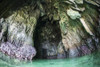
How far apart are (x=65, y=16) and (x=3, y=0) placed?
4.72 metres

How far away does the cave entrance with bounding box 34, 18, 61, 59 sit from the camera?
13812mm

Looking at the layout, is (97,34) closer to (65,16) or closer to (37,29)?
(65,16)

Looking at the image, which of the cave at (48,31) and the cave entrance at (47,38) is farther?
the cave entrance at (47,38)

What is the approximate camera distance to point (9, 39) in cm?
1247

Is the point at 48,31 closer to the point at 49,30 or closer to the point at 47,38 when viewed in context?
the point at 49,30

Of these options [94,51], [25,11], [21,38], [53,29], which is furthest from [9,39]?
[94,51]

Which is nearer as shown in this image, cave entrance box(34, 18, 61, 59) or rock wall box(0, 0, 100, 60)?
rock wall box(0, 0, 100, 60)

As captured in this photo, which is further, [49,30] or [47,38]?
[49,30]

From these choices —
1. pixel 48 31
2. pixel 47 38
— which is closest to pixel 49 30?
pixel 48 31

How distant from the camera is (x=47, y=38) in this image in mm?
14469

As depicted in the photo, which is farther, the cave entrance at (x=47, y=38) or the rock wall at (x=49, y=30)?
the cave entrance at (x=47, y=38)

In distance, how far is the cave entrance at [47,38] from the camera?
13.8 meters

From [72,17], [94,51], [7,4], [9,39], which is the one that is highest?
[7,4]

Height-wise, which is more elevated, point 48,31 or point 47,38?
point 48,31
